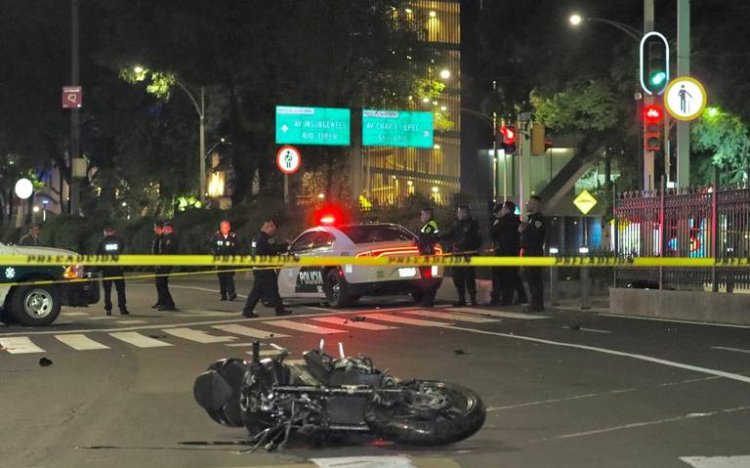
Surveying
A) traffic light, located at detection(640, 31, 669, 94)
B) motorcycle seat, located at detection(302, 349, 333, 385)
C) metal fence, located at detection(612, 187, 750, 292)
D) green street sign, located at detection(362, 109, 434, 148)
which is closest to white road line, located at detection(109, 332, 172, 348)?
motorcycle seat, located at detection(302, 349, 333, 385)

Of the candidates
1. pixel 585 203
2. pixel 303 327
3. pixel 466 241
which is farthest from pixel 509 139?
pixel 303 327

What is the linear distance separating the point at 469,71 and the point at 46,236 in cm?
1970

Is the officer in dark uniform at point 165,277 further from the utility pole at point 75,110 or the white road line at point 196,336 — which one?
the utility pole at point 75,110

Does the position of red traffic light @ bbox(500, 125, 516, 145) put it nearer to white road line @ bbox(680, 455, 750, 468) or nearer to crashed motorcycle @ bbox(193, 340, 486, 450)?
crashed motorcycle @ bbox(193, 340, 486, 450)

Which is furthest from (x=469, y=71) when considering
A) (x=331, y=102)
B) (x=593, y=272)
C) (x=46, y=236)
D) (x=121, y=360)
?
(x=121, y=360)

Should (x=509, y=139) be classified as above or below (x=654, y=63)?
below

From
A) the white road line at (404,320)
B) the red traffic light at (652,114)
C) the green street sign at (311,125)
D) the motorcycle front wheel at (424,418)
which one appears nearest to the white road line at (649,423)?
the motorcycle front wheel at (424,418)

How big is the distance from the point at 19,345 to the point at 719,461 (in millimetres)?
9294

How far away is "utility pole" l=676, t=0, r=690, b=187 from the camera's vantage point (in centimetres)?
1850

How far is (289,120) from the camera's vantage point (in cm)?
3091

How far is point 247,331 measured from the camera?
14.0 meters

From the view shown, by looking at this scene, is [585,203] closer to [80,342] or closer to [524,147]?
[524,147]

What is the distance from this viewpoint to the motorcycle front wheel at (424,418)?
6.33 metres

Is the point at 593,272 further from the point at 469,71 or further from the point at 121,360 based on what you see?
the point at 469,71
